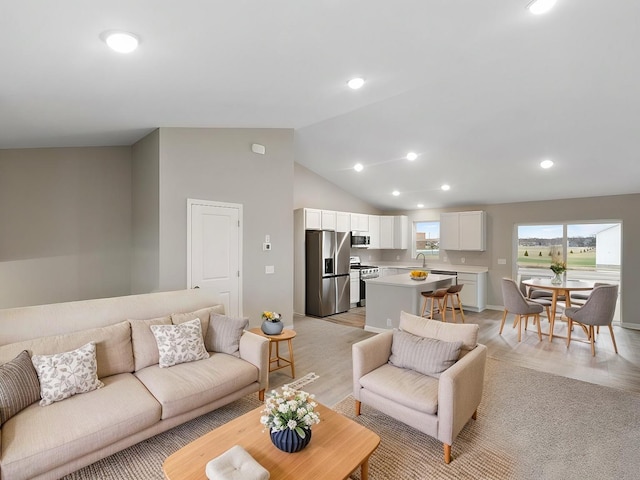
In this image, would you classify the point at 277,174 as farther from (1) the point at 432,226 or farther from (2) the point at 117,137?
(1) the point at 432,226

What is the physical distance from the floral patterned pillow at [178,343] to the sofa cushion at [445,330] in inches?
71.6

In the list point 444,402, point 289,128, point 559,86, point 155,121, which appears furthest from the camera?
point 289,128

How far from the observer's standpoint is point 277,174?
495 cm

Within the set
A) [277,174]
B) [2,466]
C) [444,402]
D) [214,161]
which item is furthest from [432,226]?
[2,466]

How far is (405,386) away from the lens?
239cm

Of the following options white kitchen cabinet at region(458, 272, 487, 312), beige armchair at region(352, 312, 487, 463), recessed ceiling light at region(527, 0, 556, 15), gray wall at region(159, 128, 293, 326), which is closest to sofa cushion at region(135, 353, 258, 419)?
beige armchair at region(352, 312, 487, 463)

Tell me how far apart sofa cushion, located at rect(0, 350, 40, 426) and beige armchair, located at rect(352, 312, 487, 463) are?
2.16 metres

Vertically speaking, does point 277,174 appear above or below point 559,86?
below

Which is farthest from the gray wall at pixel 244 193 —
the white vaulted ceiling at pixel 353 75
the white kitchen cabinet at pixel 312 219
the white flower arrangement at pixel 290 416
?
the white flower arrangement at pixel 290 416

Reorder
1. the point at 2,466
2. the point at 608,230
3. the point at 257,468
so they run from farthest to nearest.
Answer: the point at 608,230
the point at 2,466
the point at 257,468

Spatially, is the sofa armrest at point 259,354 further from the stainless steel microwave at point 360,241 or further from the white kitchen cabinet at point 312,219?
the stainless steel microwave at point 360,241

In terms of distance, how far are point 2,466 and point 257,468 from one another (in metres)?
1.28

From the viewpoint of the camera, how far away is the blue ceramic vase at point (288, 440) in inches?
67.0

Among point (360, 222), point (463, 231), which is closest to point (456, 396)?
point (360, 222)
